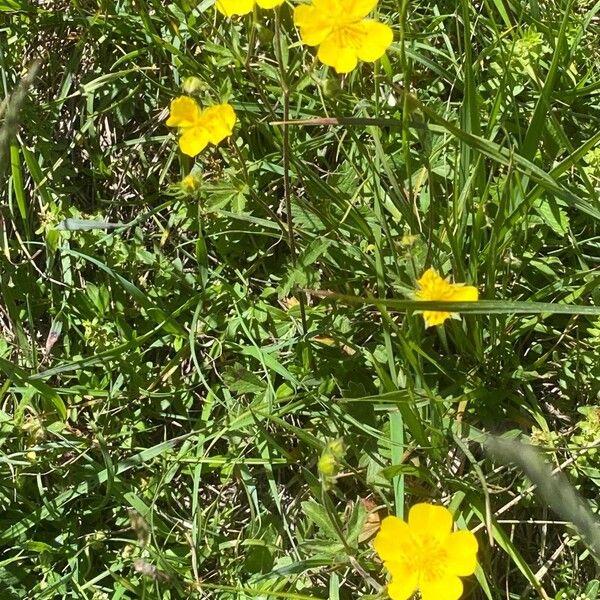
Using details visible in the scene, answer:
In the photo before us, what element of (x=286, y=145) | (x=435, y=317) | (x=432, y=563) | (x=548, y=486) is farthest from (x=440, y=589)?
(x=286, y=145)

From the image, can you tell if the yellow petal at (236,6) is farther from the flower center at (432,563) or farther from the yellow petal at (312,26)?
the flower center at (432,563)

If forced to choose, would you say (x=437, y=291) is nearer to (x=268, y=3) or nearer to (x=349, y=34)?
(x=349, y=34)

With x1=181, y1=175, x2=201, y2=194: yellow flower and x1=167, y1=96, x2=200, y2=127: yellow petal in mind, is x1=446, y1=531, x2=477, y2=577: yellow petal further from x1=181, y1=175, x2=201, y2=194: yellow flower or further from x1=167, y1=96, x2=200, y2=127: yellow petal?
A: x1=167, y1=96, x2=200, y2=127: yellow petal

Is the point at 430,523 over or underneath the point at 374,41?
underneath

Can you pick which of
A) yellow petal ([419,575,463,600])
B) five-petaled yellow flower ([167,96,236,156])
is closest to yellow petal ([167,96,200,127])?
five-petaled yellow flower ([167,96,236,156])

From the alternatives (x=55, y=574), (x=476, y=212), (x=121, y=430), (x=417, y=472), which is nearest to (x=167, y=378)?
A: (x=121, y=430)

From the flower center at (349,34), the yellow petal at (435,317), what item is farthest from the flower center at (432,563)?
the flower center at (349,34)

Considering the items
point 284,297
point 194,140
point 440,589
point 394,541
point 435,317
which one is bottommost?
point 440,589
